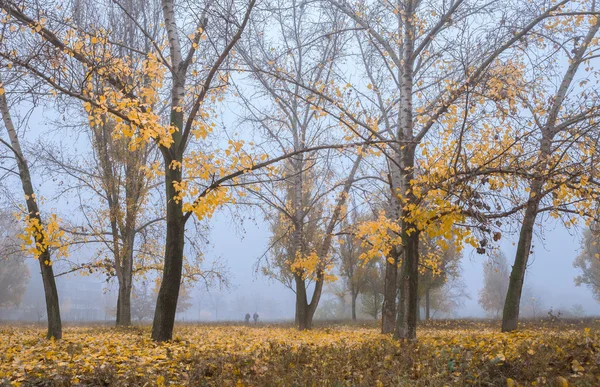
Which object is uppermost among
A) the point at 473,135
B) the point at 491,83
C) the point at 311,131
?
the point at 311,131

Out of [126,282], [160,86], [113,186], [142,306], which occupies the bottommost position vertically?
[142,306]

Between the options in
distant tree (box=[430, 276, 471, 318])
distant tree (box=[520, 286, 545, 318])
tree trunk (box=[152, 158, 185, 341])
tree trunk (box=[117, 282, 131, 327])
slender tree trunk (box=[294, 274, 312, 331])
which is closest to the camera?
tree trunk (box=[152, 158, 185, 341])

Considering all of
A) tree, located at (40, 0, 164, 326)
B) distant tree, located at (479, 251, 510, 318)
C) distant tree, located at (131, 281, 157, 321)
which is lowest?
distant tree, located at (131, 281, 157, 321)

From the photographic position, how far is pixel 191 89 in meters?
8.08

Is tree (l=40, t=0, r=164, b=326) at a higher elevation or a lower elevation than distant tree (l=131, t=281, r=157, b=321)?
higher

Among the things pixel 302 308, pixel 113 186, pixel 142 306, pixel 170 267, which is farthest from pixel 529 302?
pixel 170 267

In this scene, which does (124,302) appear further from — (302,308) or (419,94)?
(419,94)

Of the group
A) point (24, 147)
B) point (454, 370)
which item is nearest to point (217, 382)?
point (454, 370)

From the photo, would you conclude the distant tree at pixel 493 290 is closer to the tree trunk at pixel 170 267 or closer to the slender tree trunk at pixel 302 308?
the slender tree trunk at pixel 302 308

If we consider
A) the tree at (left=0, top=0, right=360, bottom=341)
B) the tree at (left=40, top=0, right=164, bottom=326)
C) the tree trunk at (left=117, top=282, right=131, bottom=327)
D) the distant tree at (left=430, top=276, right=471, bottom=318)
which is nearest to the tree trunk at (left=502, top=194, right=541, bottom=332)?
the tree at (left=0, top=0, right=360, bottom=341)

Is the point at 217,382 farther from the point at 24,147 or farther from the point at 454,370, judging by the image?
the point at 24,147

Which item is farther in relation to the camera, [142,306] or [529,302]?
[529,302]

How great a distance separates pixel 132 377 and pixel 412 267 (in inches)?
189

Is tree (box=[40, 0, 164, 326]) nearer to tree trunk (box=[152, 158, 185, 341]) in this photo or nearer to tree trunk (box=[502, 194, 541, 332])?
tree trunk (box=[152, 158, 185, 341])
